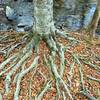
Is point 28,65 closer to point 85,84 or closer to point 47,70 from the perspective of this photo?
point 47,70

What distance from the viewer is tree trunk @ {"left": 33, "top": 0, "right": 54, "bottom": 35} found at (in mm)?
8328

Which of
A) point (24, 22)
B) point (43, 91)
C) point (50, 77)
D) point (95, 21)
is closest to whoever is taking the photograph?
point (43, 91)

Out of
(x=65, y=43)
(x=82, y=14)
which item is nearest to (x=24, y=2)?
(x=82, y=14)

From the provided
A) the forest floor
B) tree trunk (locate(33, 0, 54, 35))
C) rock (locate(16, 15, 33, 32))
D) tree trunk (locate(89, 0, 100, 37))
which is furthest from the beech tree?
rock (locate(16, 15, 33, 32))

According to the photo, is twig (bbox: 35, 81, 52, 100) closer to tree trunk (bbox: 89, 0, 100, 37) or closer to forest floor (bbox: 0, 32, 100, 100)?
forest floor (bbox: 0, 32, 100, 100)

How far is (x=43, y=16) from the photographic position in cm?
845

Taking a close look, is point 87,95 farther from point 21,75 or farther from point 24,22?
point 24,22

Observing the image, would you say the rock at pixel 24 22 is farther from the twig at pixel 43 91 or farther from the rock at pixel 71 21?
the twig at pixel 43 91

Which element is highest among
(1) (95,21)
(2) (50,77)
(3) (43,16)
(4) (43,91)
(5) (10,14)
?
(3) (43,16)

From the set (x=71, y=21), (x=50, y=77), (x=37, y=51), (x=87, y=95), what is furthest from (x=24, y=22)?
(x=87, y=95)

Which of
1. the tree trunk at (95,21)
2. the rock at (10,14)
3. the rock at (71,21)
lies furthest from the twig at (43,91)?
the rock at (10,14)

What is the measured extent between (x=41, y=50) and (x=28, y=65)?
0.72 m

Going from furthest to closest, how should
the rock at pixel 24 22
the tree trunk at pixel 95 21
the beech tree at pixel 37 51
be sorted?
the rock at pixel 24 22 → the tree trunk at pixel 95 21 → the beech tree at pixel 37 51

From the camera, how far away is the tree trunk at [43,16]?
27.3ft
